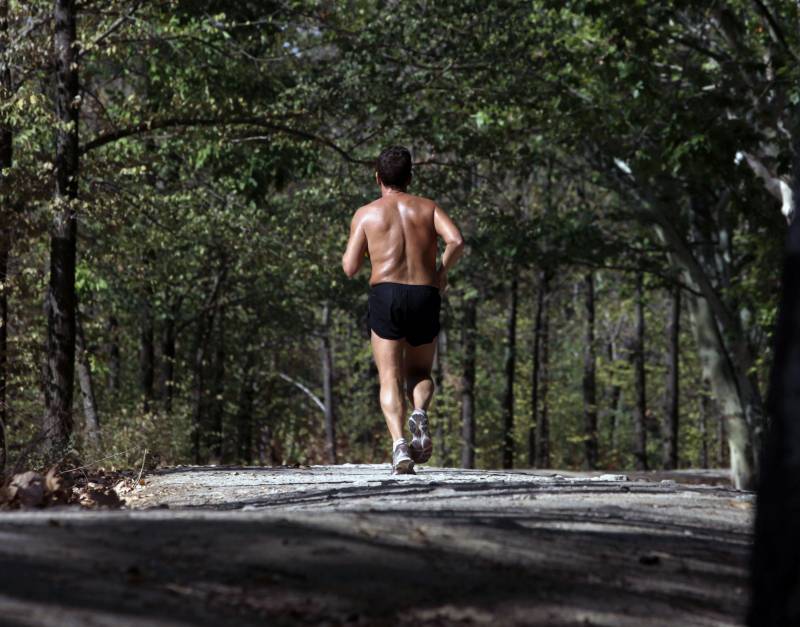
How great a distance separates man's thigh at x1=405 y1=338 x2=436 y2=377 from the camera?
990cm

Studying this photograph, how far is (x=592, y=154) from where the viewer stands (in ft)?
86.3

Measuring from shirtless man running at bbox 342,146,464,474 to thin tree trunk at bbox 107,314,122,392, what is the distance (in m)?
20.3

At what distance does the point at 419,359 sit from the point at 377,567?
18.6 ft

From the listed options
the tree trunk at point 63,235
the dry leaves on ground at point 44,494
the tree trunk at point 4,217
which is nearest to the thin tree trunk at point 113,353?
the tree trunk at point 4,217

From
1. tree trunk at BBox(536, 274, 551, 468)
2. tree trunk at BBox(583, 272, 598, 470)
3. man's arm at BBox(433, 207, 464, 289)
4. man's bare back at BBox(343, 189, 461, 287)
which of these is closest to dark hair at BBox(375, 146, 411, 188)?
man's bare back at BBox(343, 189, 461, 287)

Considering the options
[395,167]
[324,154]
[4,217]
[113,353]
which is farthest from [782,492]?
[113,353]

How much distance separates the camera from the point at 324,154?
21.7 meters

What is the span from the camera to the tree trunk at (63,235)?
15.5 meters

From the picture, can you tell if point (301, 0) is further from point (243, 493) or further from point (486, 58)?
point (243, 493)

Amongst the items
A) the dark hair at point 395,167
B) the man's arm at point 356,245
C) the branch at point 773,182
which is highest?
the branch at point 773,182

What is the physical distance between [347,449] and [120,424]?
2760cm

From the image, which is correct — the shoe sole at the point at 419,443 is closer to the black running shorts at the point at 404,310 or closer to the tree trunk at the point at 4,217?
the black running shorts at the point at 404,310

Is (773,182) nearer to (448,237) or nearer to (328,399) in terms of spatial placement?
(448,237)

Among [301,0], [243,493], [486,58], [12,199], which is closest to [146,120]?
[12,199]
